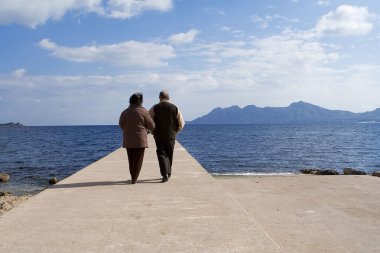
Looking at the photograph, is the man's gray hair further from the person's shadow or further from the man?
the person's shadow

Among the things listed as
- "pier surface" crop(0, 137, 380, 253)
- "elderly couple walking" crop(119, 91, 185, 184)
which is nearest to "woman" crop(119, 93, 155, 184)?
"elderly couple walking" crop(119, 91, 185, 184)

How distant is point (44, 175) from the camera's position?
2600cm

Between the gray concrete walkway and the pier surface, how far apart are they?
10mm

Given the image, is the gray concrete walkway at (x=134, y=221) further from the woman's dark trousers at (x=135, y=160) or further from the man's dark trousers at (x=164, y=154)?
Answer: the man's dark trousers at (x=164, y=154)

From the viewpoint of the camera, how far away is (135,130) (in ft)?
26.9

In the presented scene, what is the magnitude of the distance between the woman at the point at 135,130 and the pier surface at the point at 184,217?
1.58 feet

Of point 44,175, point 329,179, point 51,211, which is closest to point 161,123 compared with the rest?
point 51,211

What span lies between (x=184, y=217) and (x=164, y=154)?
10.4 feet

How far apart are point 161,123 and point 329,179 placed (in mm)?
6458

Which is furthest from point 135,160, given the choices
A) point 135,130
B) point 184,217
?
point 184,217

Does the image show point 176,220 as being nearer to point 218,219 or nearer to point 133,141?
point 218,219

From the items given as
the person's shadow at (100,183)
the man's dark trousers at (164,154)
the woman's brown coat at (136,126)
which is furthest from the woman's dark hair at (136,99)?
the person's shadow at (100,183)

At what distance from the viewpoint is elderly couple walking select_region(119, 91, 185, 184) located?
8211 mm

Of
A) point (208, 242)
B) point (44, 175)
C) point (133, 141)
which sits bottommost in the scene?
point (44, 175)
